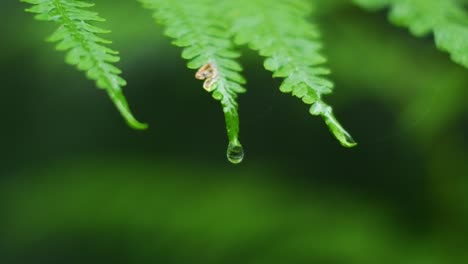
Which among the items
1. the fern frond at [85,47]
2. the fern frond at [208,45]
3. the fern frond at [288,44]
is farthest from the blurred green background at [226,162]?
the fern frond at [85,47]

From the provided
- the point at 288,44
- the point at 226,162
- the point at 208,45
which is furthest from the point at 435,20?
the point at 226,162

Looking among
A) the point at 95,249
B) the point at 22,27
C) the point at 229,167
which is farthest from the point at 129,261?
the point at 22,27

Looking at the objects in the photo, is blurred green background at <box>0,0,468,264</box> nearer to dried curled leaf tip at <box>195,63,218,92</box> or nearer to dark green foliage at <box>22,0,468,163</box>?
dark green foliage at <box>22,0,468,163</box>

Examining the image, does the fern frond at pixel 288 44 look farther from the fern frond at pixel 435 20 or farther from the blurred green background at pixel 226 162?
the blurred green background at pixel 226 162

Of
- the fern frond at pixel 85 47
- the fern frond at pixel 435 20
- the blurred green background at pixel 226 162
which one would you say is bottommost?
the blurred green background at pixel 226 162

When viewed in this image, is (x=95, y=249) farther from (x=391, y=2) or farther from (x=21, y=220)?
(x=391, y=2)

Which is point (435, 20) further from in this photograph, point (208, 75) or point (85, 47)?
point (85, 47)
